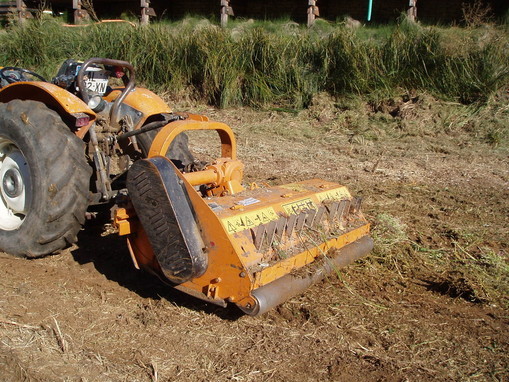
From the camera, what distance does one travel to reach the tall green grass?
8414 mm

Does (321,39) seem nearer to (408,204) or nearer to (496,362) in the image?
(408,204)

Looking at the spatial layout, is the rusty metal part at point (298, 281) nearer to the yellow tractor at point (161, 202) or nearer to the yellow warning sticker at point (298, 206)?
the yellow tractor at point (161, 202)

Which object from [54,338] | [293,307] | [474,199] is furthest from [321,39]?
[54,338]

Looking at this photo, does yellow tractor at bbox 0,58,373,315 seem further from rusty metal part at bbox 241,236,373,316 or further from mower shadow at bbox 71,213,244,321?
mower shadow at bbox 71,213,244,321

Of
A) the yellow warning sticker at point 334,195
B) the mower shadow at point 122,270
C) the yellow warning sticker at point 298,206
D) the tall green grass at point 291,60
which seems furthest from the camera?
the tall green grass at point 291,60

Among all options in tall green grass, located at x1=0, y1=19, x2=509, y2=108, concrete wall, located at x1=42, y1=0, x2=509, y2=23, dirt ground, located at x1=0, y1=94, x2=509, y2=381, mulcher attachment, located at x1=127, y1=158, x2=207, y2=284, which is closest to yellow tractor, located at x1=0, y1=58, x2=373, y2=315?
mulcher attachment, located at x1=127, y1=158, x2=207, y2=284

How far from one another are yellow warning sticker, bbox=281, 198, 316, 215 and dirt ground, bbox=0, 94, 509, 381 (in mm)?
504

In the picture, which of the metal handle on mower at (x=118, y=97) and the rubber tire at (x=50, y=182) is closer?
the rubber tire at (x=50, y=182)

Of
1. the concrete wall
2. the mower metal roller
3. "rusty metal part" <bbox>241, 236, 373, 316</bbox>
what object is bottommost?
"rusty metal part" <bbox>241, 236, 373, 316</bbox>

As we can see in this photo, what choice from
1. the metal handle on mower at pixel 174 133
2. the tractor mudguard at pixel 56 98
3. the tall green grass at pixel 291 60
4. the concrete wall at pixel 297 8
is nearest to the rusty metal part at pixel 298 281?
the metal handle on mower at pixel 174 133

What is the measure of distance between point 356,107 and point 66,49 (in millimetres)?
6433

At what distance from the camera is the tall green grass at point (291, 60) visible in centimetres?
841

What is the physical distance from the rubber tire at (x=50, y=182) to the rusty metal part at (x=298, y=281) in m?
1.40

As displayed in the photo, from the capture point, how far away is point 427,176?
6391 millimetres
